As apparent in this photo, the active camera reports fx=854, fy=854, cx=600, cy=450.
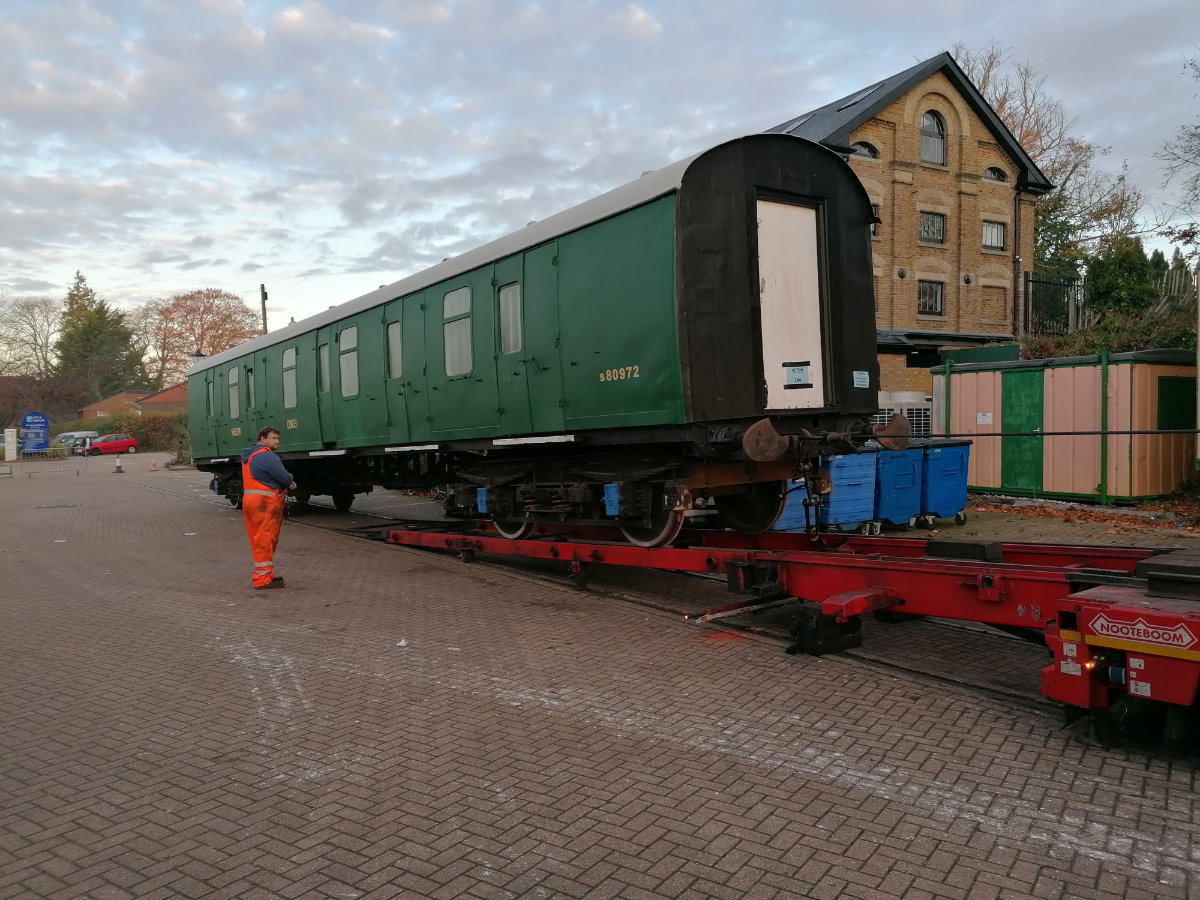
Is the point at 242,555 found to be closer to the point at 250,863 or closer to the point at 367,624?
the point at 367,624

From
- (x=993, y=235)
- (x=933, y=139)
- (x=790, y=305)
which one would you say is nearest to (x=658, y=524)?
(x=790, y=305)

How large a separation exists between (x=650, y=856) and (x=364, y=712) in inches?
91.5

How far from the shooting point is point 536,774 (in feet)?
13.4

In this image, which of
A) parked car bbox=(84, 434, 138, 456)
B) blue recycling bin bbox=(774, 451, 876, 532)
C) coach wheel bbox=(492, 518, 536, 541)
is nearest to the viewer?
coach wheel bbox=(492, 518, 536, 541)

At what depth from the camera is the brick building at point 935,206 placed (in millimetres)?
25188

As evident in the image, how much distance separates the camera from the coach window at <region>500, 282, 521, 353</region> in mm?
8672

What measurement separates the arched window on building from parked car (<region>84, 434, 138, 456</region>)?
49.3 metres

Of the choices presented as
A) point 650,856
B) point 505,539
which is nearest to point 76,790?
point 650,856

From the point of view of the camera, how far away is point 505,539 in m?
9.41

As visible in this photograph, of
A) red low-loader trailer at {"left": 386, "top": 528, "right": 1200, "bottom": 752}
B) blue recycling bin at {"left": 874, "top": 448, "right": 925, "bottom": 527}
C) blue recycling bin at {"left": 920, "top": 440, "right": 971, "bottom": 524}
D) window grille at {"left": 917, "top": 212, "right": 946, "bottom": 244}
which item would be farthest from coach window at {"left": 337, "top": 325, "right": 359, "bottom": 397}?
window grille at {"left": 917, "top": 212, "right": 946, "bottom": 244}

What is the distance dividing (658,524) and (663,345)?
176 cm

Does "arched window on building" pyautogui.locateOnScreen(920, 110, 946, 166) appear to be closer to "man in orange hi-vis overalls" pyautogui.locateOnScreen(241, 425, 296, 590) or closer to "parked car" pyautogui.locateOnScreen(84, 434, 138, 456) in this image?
"man in orange hi-vis overalls" pyautogui.locateOnScreen(241, 425, 296, 590)

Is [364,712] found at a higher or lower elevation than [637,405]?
lower

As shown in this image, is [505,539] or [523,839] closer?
[523,839]
